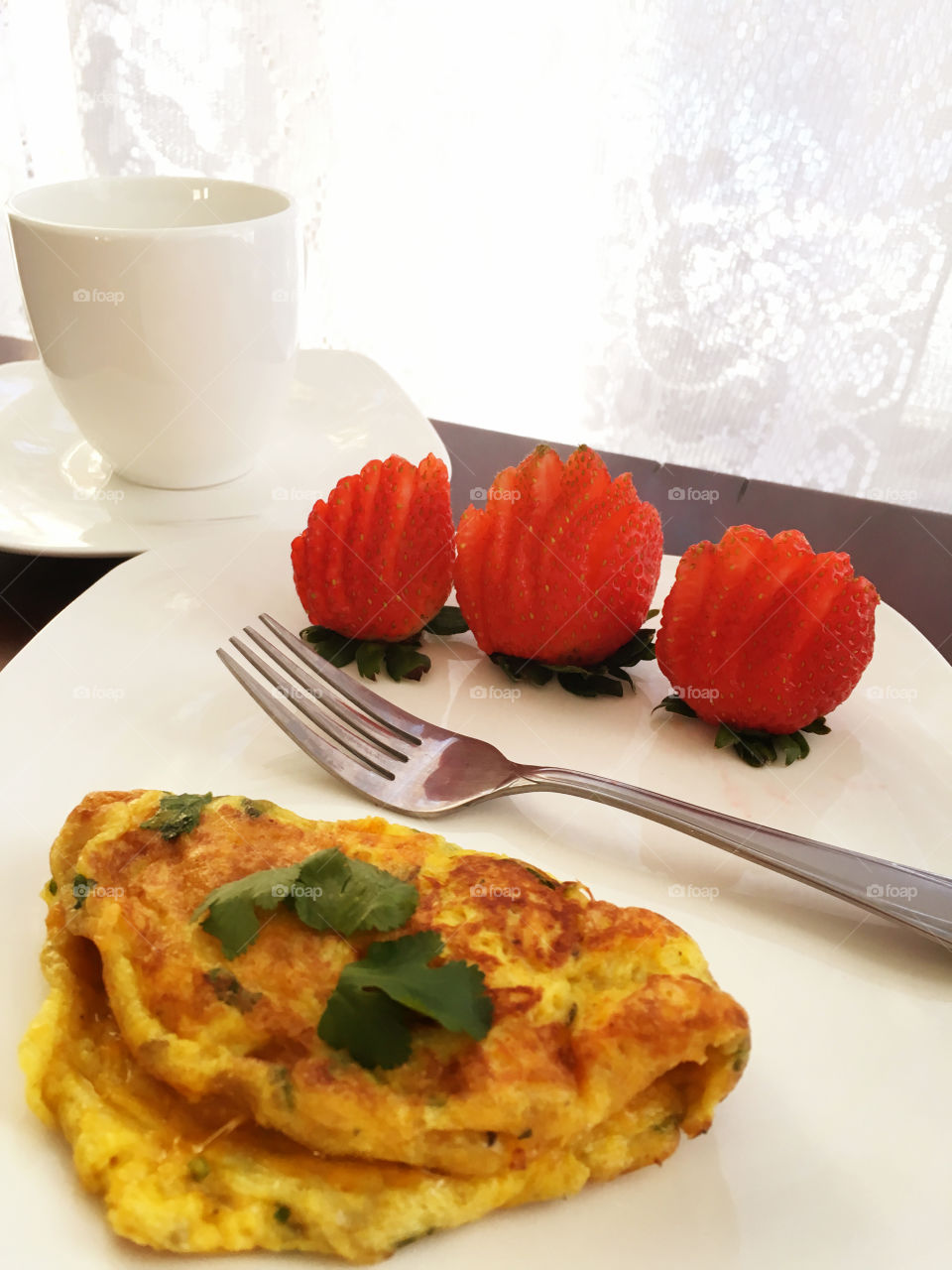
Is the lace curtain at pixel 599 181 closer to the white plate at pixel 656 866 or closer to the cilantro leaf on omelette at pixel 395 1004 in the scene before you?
the white plate at pixel 656 866

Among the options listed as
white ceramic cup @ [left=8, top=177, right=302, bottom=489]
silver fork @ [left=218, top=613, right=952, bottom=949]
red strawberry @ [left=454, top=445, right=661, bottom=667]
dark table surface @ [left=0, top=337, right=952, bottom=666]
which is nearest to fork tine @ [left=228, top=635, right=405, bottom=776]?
silver fork @ [left=218, top=613, right=952, bottom=949]

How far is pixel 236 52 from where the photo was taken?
3076 mm

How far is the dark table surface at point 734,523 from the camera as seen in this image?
162 cm

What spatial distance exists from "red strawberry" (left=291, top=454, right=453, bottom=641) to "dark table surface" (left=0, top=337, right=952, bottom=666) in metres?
0.42

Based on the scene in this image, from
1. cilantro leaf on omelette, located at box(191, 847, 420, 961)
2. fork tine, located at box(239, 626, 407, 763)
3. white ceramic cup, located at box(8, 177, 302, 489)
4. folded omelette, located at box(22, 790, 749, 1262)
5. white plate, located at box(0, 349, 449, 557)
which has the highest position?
white ceramic cup, located at box(8, 177, 302, 489)

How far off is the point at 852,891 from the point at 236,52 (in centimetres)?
298

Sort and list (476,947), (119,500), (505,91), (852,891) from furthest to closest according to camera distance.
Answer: (505,91)
(119,500)
(852,891)
(476,947)

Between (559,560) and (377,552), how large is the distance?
0.23 metres

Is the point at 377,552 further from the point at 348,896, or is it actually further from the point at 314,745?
the point at 348,896

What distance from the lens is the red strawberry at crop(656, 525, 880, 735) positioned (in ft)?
4.04

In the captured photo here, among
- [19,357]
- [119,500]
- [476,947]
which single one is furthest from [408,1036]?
[19,357]

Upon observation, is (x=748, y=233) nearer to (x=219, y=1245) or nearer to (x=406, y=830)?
(x=406, y=830)

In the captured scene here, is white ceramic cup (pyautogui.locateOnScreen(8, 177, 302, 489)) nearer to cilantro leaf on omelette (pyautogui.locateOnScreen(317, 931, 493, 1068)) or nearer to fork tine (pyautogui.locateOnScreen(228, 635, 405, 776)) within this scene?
fork tine (pyautogui.locateOnScreen(228, 635, 405, 776))

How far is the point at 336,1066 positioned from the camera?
0.79 meters
